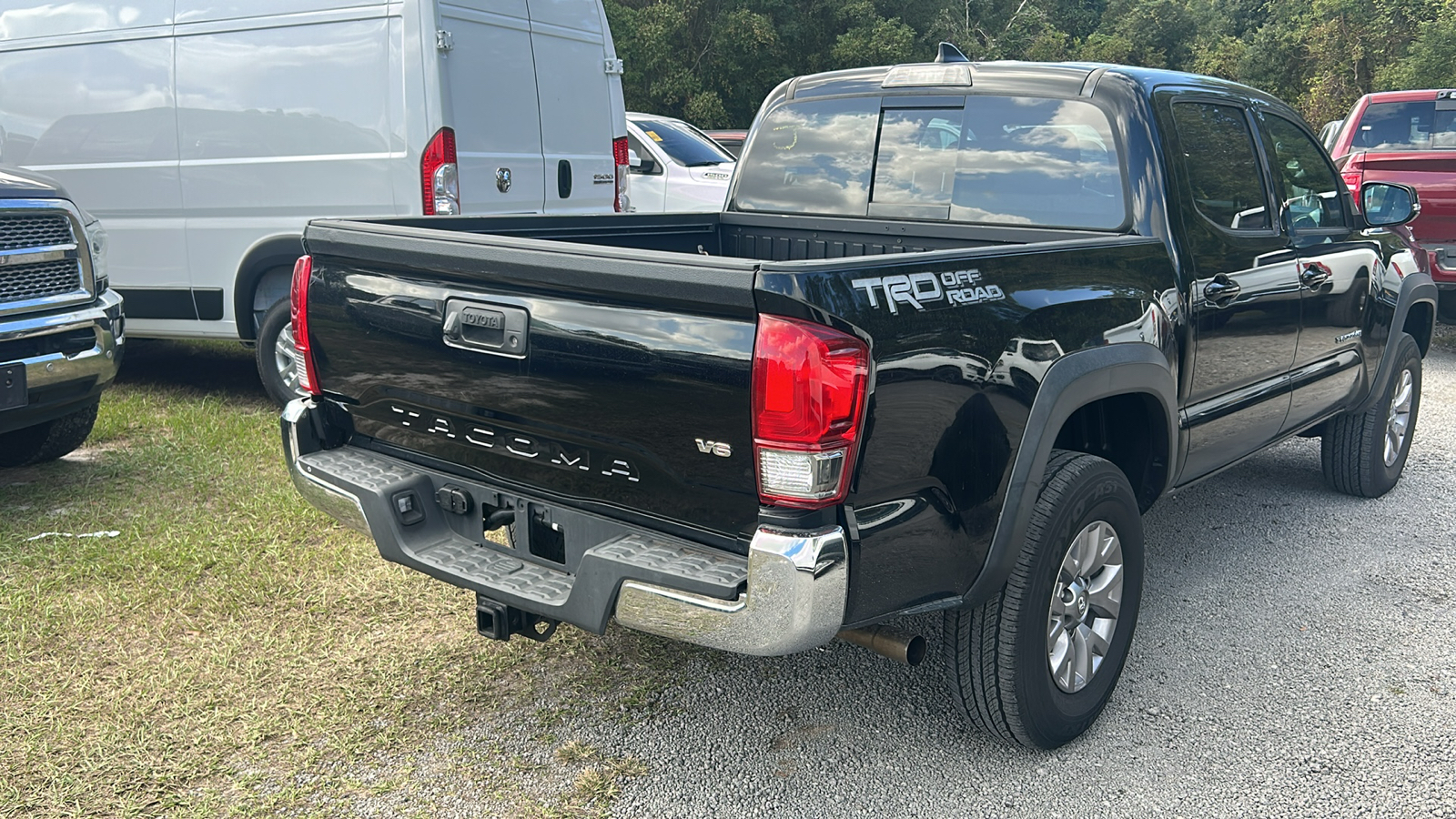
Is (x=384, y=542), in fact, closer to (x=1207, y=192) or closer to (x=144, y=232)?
(x=1207, y=192)

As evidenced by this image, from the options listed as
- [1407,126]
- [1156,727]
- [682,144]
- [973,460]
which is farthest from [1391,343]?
[682,144]

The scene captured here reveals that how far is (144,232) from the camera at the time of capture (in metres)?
6.66

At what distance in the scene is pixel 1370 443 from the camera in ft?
17.1

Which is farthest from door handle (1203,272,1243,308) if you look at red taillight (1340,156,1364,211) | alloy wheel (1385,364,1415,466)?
red taillight (1340,156,1364,211)

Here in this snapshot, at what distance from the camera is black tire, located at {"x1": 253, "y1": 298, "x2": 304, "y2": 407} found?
20.6ft

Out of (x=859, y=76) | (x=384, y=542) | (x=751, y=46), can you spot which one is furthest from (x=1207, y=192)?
(x=751, y=46)

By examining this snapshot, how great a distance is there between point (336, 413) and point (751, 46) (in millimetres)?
28066

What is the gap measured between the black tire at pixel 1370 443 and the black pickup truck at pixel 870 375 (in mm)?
906

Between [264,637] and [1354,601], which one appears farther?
[1354,601]

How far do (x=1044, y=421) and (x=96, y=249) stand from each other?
4453 mm

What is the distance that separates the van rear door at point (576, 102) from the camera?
6.70 m

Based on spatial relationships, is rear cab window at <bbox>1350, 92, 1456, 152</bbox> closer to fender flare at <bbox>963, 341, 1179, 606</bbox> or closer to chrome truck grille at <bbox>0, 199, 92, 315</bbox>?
fender flare at <bbox>963, 341, 1179, 606</bbox>

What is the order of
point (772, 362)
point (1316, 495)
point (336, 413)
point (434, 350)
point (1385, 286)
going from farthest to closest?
1. point (1316, 495)
2. point (1385, 286)
3. point (336, 413)
4. point (434, 350)
5. point (772, 362)

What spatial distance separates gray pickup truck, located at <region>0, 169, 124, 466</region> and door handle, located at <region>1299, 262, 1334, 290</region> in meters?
4.98
